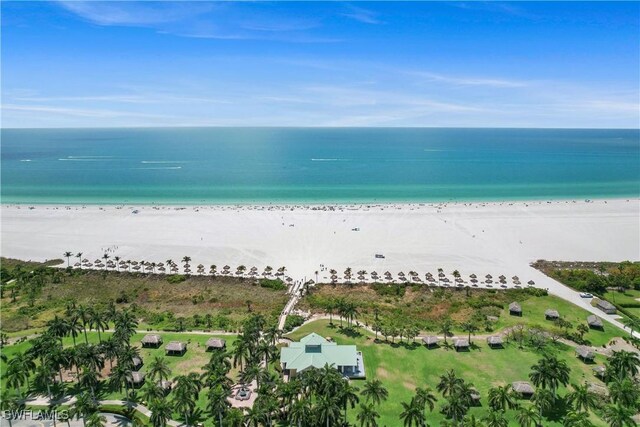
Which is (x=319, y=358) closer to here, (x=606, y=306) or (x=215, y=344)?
(x=215, y=344)

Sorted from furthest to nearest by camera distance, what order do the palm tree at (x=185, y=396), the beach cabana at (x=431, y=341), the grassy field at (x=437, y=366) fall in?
Answer: the beach cabana at (x=431, y=341)
the grassy field at (x=437, y=366)
the palm tree at (x=185, y=396)

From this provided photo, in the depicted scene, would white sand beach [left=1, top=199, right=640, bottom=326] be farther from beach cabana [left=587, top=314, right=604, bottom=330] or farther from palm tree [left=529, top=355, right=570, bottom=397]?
Result: palm tree [left=529, top=355, right=570, bottom=397]

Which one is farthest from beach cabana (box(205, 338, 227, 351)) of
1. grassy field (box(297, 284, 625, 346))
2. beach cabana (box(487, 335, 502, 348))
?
beach cabana (box(487, 335, 502, 348))

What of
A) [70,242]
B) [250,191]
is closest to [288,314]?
[70,242]

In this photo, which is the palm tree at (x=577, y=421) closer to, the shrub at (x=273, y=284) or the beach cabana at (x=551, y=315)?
the beach cabana at (x=551, y=315)

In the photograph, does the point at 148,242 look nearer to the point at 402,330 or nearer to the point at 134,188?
the point at 402,330

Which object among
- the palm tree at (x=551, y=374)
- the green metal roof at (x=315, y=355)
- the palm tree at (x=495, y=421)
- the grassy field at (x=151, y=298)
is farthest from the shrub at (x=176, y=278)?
the palm tree at (x=551, y=374)

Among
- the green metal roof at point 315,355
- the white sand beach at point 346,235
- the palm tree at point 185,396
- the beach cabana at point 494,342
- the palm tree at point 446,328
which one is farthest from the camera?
the white sand beach at point 346,235
